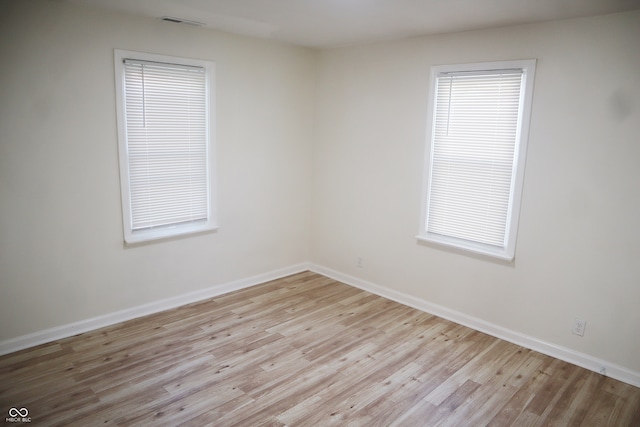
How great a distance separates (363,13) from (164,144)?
202cm

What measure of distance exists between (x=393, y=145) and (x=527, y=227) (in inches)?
57.7

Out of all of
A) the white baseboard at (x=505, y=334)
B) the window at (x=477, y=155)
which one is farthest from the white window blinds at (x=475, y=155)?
the white baseboard at (x=505, y=334)

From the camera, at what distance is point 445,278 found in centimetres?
399

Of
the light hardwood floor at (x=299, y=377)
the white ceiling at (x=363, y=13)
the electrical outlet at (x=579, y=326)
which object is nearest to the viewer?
the light hardwood floor at (x=299, y=377)

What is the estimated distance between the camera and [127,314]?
12.3 ft

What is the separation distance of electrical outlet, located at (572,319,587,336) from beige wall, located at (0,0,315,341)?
10.0ft

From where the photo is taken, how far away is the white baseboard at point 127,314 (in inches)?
127

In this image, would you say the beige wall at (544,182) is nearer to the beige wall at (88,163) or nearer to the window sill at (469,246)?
the window sill at (469,246)

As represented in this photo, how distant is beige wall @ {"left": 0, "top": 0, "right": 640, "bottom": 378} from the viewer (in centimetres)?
302

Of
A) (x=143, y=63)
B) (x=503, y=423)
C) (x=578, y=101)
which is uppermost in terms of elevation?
(x=143, y=63)

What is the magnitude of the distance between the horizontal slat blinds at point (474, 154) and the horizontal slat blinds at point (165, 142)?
2.21 metres

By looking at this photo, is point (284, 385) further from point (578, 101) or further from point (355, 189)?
point (578, 101)

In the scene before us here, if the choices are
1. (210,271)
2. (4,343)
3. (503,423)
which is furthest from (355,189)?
(4,343)

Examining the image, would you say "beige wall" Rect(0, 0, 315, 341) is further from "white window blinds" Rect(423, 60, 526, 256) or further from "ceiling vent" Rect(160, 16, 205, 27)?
"white window blinds" Rect(423, 60, 526, 256)
